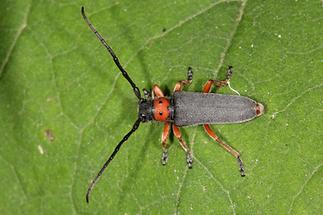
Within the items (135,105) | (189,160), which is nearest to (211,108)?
(189,160)

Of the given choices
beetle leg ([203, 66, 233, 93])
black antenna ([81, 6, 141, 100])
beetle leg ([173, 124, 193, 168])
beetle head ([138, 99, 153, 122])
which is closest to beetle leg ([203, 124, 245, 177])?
beetle leg ([173, 124, 193, 168])

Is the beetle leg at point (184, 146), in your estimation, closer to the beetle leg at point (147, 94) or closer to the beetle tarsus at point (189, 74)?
the beetle leg at point (147, 94)

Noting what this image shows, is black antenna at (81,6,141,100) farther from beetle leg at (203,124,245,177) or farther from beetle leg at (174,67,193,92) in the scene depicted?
beetle leg at (203,124,245,177)

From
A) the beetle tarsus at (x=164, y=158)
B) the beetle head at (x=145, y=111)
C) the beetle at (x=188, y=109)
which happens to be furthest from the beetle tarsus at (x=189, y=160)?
the beetle head at (x=145, y=111)

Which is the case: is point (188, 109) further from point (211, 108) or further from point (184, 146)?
point (184, 146)

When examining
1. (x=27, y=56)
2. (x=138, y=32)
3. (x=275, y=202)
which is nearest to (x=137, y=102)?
(x=138, y=32)

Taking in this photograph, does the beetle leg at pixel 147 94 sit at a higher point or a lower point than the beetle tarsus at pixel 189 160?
higher
